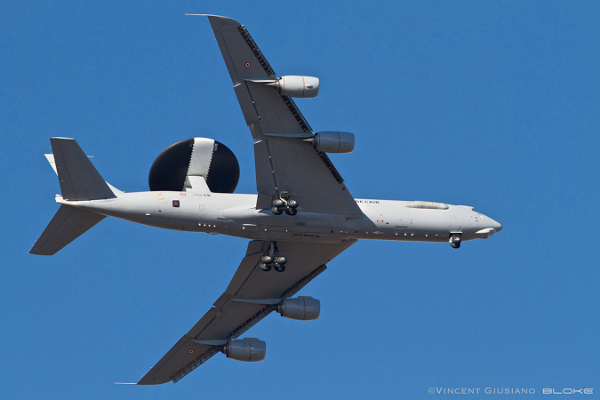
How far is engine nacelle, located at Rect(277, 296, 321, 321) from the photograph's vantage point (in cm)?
4897

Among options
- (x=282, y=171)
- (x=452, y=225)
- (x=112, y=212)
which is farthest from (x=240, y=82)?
(x=452, y=225)

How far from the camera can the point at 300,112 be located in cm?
4012

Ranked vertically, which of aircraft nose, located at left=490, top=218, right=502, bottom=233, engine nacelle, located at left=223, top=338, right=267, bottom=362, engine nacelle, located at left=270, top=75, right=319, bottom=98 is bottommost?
engine nacelle, located at left=223, top=338, right=267, bottom=362

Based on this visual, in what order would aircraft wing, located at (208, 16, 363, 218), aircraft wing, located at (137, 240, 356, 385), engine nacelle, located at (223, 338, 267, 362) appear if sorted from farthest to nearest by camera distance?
engine nacelle, located at (223, 338, 267, 362) → aircraft wing, located at (137, 240, 356, 385) → aircraft wing, located at (208, 16, 363, 218)

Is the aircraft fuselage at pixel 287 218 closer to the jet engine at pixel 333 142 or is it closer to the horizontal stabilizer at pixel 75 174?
the horizontal stabilizer at pixel 75 174

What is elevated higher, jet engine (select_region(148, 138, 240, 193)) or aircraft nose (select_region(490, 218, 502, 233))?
jet engine (select_region(148, 138, 240, 193))

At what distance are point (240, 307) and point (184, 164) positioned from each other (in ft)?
37.9

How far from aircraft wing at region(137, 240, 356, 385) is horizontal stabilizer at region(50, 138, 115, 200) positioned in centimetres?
1052

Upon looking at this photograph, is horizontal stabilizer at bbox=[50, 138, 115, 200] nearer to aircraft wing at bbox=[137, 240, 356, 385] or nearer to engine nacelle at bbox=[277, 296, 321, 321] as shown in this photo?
aircraft wing at bbox=[137, 240, 356, 385]

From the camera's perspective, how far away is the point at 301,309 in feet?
161

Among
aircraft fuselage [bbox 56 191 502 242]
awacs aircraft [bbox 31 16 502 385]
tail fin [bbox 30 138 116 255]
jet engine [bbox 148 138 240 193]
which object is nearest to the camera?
awacs aircraft [bbox 31 16 502 385]

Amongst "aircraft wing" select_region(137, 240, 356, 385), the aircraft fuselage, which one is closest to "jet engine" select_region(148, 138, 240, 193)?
the aircraft fuselage

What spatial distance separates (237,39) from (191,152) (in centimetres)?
756

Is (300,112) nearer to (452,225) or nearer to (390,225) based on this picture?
(390,225)
